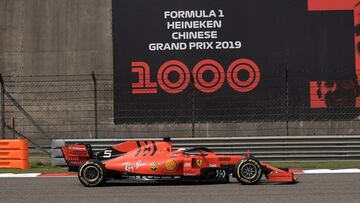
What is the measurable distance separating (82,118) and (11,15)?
4389 millimetres

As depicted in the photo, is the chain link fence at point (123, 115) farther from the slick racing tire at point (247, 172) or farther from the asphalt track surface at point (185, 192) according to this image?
the slick racing tire at point (247, 172)

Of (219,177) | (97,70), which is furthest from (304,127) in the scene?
(219,177)

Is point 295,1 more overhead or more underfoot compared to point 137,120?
more overhead

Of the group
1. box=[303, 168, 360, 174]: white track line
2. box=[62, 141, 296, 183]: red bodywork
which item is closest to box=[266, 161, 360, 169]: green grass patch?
box=[303, 168, 360, 174]: white track line

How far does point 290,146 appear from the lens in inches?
668

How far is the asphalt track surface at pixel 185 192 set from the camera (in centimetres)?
955

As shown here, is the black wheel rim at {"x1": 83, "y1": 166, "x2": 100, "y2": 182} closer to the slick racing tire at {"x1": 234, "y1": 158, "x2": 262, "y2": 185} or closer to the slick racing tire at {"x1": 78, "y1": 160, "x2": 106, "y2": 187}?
the slick racing tire at {"x1": 78, "y1": 160, "x2": 106, "y2": 187}

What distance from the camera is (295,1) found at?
20.9 metres

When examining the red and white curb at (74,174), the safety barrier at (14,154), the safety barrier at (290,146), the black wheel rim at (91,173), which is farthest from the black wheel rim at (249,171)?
the safety barrier at (14,154)

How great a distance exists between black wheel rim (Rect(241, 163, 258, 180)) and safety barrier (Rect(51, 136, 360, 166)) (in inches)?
225

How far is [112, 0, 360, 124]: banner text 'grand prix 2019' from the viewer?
2036 cm

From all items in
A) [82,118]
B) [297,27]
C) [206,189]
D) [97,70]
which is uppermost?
[297,27]

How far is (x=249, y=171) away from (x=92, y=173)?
9.21 feet

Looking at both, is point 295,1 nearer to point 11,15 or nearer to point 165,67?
point 165,67
